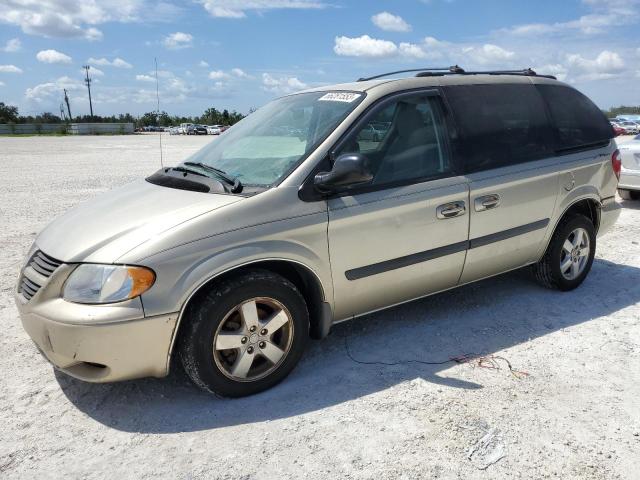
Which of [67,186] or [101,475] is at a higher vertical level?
[67,186]

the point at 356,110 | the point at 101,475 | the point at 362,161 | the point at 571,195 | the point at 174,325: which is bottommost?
the point at 101,475

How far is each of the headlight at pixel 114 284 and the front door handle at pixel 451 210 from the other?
1.89 m

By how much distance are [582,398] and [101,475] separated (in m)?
2.56

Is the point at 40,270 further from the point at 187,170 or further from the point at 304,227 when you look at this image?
the point at 304,227

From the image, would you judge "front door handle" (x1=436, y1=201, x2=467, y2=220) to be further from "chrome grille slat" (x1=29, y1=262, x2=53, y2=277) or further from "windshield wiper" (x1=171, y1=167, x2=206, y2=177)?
"chrome grille slat" (x1=29, y1=262, x2=53, y2=277)

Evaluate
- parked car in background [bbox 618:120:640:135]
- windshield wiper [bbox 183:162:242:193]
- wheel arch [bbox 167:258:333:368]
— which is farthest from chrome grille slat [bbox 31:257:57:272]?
parked car in background [bbox 618:120:640:135]

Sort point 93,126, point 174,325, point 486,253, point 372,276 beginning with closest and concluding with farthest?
point 174,325
point 372,276
point 486,253
point 93,126

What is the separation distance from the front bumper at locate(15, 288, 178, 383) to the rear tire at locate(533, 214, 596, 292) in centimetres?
321

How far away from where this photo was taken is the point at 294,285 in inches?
128

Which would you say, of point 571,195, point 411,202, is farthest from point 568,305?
point 411,202

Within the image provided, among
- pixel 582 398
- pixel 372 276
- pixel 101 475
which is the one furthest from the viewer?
pixel 372 276

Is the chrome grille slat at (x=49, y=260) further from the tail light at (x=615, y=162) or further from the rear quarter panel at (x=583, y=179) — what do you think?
the tail light at (x=615, y=162)

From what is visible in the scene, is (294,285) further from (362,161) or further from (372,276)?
(362,161)

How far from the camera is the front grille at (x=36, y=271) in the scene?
2.94m
